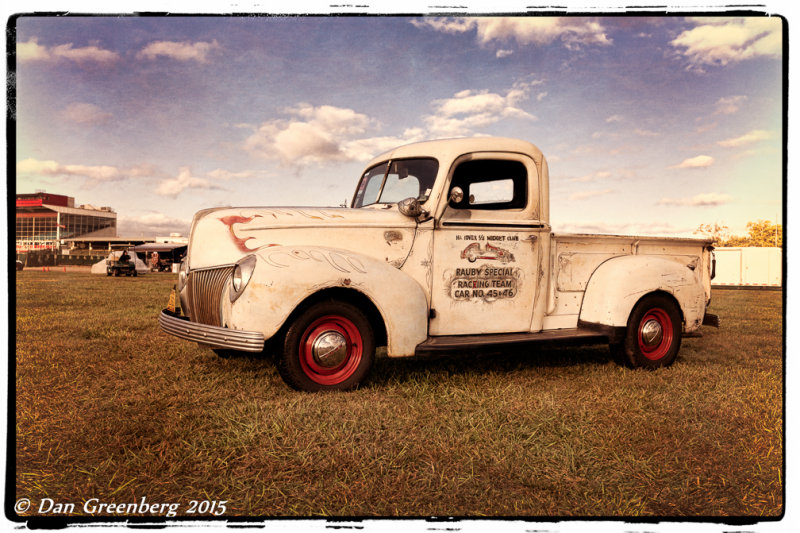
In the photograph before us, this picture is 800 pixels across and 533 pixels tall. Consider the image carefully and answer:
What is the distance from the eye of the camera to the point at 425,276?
4.43 m

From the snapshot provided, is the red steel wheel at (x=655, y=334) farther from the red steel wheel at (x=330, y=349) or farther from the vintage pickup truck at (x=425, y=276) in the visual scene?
the red steel wheel at (x=330, y=349)

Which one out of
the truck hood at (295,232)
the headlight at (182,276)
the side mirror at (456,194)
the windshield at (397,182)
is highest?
the windshield at (397,182)

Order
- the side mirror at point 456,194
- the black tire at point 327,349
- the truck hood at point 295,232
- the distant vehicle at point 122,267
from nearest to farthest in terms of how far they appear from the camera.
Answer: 1. the black tire at point 327,349
2. the truck hood at point 295,232
3. the side mirror at point 456,194
4. the distant vehicle at point 122,267

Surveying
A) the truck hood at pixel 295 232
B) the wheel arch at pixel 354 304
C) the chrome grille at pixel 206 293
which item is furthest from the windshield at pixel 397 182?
the chrome grille at pixel 206 293

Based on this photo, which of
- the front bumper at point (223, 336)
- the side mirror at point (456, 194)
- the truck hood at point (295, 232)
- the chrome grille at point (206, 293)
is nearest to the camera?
the front bumper at point (223, 336)

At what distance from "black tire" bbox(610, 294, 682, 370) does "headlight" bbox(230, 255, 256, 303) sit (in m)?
3.57

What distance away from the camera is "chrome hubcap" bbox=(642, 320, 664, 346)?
17.4 feet

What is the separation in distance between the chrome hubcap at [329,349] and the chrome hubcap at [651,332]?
3112 mm

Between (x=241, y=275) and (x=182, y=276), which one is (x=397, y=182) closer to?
(x=241, y=275)

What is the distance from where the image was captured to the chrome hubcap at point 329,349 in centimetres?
395

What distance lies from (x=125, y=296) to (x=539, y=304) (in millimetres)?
10079

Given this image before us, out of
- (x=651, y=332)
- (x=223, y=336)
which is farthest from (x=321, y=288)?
(x=651, y=332)

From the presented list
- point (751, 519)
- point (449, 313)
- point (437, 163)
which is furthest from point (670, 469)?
point (437, 163)

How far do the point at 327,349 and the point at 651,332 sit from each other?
10.9 feet
